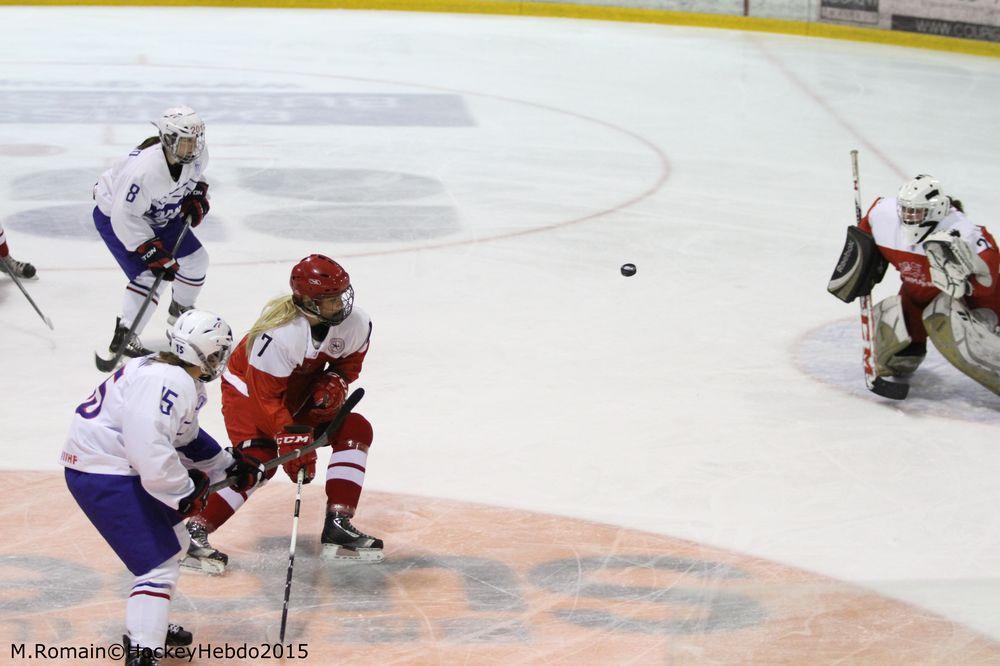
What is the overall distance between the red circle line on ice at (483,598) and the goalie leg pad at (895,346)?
1591 millimetres

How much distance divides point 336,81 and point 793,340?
21.9ft

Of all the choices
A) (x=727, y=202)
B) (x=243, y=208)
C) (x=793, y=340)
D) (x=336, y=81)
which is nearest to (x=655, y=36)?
(x=336, y=81)

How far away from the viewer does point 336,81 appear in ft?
37.3

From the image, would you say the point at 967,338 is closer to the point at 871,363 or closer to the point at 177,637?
the point at 871,363

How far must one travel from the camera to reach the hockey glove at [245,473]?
10.5ft

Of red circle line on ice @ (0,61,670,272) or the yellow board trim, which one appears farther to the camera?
the yellow board trim

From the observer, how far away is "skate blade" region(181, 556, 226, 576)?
11.4 ft

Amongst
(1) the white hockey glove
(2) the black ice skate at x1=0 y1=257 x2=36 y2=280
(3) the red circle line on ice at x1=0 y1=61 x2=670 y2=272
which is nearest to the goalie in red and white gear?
(1) the white hockey glove

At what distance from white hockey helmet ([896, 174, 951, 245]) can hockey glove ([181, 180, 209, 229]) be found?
2.66m

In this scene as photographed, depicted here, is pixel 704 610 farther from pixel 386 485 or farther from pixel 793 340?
pixel 793 340

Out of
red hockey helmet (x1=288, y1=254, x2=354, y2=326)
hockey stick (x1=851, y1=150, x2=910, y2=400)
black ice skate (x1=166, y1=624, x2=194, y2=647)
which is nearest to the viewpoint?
black ice skate (x1=166, y1=624, x2=194, y2=647)

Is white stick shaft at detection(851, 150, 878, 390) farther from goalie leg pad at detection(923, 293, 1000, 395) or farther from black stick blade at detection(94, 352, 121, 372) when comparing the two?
black stick blade at detection(94, 352, 121, 372)

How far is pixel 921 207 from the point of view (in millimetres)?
4648

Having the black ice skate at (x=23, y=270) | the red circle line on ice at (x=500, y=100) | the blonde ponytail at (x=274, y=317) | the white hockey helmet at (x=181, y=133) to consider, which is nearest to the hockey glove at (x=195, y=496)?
the blonde ponytail at (x=274, y=317)
